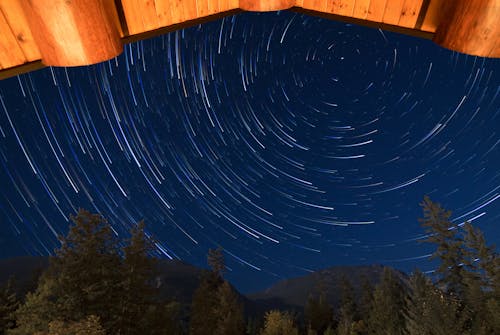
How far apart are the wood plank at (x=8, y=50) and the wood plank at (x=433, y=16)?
2.92 meters

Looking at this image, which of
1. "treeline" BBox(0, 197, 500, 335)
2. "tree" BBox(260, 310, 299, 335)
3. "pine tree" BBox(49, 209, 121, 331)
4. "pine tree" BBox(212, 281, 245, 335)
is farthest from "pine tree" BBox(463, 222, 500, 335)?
"pine tree" BBox(49, 209, 121, 331)

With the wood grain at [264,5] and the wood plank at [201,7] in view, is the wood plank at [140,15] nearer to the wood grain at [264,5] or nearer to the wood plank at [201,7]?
the wood plank at [201,7]

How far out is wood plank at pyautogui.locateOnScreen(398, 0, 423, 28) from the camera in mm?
2433

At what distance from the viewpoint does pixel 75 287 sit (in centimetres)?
1942

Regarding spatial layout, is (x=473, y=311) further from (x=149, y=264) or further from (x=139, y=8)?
(x=139, y=8)

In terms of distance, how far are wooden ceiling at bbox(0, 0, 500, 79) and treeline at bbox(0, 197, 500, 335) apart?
1607 cm

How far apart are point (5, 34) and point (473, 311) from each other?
33.7 meters

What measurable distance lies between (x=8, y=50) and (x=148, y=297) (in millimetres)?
24638

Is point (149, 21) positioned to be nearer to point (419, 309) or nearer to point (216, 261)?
point (419, 309)

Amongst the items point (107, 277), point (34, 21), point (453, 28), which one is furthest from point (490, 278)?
point (34, 21)

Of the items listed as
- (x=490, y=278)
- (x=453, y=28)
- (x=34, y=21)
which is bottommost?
(x=34, y=21)

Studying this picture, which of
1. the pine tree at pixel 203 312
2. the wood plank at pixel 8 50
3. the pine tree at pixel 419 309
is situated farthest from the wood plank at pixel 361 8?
the pine tree at pixel 203 312

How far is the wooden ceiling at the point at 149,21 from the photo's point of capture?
5.81 feet

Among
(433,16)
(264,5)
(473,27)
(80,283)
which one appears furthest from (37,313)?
(473,27)
